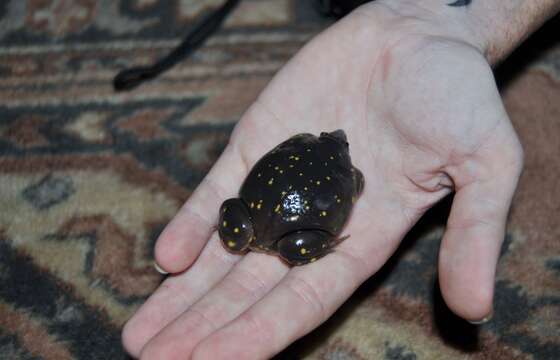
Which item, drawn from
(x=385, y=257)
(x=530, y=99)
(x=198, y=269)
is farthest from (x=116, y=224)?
(x=530, y=99)

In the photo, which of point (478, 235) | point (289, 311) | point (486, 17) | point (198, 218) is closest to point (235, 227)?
point (198, 218)

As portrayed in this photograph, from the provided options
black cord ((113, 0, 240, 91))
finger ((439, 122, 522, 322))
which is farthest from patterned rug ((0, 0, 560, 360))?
finger ((439, 122, 522, 322))

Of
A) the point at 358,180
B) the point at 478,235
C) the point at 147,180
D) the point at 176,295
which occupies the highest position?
the point at 478,235

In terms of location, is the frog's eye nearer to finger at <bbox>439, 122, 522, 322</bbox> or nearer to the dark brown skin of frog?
the dark brown skin of frog

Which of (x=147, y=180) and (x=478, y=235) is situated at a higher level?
(x=478, y=235)

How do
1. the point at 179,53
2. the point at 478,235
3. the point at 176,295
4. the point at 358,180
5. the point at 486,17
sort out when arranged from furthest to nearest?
1. the point at 179,53
2. the point at 486,17
3. the point at 358,180
4. the point at 176,295
5. the point at 478,235

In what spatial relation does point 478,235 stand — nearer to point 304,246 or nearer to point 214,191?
point 304,246

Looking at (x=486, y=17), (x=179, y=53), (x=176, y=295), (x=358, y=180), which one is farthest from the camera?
(x=179, y=53)
